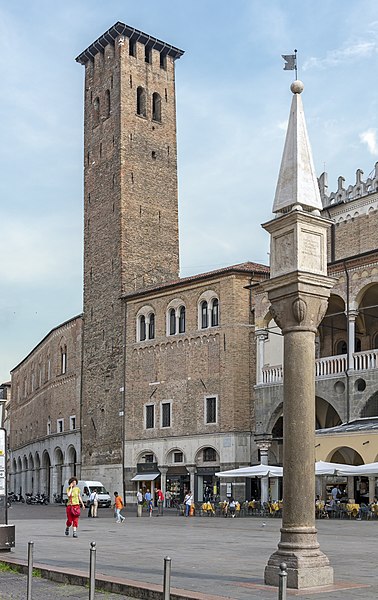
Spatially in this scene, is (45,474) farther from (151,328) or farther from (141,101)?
(141,101)

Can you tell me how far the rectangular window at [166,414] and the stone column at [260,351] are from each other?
6725 mm

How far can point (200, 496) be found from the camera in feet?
127

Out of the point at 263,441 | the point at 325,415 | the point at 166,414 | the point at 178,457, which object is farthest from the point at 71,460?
the point at 325,415

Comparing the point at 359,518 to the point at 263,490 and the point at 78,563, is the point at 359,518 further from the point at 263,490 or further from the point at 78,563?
the point at 78,563

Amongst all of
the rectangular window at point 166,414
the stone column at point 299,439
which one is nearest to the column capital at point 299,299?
the stone column at point 299,439

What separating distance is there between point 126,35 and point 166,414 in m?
20.6

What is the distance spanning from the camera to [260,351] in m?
35.8

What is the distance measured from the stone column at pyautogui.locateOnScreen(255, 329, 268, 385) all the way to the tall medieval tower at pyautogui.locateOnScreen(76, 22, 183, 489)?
9.80 m

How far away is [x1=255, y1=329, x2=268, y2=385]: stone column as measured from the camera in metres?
35.6

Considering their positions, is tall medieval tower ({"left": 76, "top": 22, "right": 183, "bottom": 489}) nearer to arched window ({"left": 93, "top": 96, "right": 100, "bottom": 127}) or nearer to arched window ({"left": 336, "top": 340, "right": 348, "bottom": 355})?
arched window ({"left": 93, "top": 96, "right": 100, "bottom": 127})

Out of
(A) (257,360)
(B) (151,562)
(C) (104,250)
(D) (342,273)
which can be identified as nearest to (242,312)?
(A) (257,360)

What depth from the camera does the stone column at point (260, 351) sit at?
35625mm

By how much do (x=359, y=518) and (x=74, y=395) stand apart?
2468cm

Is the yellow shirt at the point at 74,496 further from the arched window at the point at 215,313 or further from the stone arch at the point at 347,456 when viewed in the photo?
the arched window at the point at 215,313
